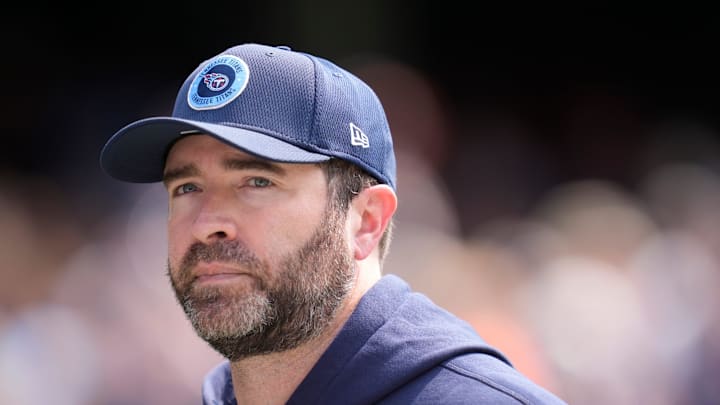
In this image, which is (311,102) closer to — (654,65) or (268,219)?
(268,219)

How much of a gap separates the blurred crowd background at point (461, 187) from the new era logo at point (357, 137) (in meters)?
2.19

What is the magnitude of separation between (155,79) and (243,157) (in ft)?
11.6

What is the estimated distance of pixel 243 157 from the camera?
4.59ft

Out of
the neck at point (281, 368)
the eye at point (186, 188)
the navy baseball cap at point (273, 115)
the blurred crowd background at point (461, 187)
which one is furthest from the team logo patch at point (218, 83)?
the blurred crowd background at point (461, 187)

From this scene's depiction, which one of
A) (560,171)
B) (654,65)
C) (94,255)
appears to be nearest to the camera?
(94,255)

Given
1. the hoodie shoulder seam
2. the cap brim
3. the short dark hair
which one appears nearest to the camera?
the hoodie shoulder seam

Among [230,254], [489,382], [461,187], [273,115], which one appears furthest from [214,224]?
[461,187]

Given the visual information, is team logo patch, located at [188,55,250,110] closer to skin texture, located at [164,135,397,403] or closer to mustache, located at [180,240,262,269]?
skin texture, located at [164,135,397,403]

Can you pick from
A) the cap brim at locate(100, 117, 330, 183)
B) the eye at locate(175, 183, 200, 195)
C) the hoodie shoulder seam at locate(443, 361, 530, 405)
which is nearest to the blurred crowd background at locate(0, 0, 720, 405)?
the cap brim at locate(100, 117, 330, 183)

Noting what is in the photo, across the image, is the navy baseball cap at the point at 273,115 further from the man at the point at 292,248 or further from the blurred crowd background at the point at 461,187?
the blurred crowd background at the point at 461,187

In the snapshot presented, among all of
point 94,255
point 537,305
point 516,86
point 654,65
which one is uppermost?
point 654,65

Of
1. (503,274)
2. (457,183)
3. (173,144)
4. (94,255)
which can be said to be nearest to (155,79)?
(94,255)

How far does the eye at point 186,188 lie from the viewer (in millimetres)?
1461

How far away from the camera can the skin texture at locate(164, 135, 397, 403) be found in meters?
1.36
